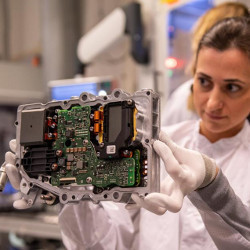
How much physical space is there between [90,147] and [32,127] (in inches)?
6.8

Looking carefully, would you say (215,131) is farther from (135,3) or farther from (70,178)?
(135,3)

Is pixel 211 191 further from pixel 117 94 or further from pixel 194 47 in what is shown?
pixel 194 47

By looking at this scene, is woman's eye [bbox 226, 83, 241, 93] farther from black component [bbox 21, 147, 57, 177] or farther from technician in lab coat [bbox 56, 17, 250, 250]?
black component [bbox 21, 147, 57, 177]

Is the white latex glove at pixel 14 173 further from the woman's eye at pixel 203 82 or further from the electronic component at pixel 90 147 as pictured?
the woman's eye at pixel 203 82

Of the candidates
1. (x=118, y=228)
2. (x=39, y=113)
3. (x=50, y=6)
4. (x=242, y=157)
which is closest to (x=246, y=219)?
(x=242, y=157)

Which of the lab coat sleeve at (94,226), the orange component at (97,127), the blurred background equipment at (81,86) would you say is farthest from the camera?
the blurred background equipment at (81,86)

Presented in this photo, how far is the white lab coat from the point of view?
4.44 ft

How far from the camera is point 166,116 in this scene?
7.31 feet

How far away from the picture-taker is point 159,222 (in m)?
1.48

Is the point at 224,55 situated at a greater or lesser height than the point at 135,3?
lesser

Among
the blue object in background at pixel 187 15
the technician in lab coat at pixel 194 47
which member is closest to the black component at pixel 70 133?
the technician in lab coat at pixel 194 47

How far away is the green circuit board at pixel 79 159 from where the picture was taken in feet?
3.70

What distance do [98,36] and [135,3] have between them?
1.12ft

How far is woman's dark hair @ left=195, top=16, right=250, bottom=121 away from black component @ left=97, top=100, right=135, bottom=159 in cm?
43
